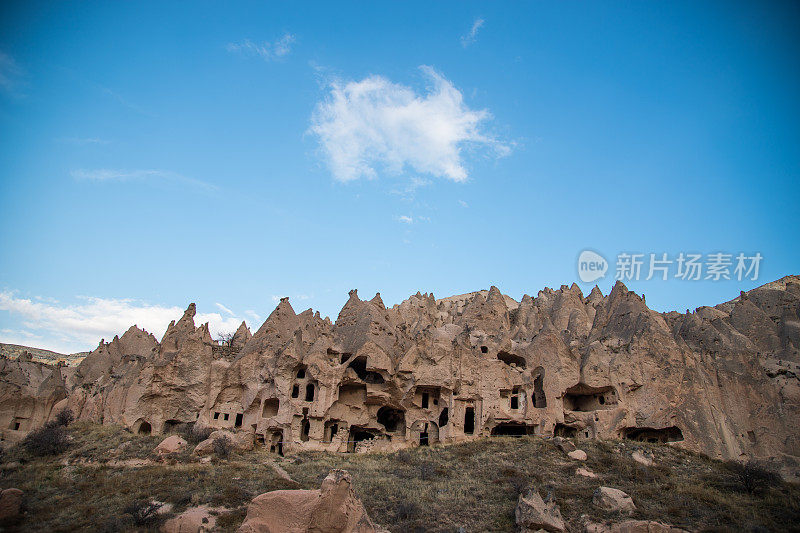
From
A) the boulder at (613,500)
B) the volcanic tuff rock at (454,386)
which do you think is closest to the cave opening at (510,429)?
the volcanic tuff rock at (454,386)

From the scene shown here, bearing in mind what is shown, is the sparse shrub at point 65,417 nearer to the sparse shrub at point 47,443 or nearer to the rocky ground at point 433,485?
the sparse shrub at point 47,443

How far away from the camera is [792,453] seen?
88.3 feet

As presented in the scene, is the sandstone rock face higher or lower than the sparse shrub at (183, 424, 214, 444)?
higher

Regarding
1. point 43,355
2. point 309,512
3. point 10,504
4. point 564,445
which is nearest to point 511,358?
point 564,445

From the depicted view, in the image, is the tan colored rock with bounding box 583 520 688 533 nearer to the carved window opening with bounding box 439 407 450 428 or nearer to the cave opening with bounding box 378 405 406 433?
the carved window opening with bounding box 439 407 450 428

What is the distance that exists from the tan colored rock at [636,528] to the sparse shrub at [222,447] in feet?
57.4

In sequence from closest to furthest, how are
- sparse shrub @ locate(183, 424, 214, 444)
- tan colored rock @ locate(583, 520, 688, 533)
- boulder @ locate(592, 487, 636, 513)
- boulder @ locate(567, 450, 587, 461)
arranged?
tan colored rock @ locate(583, 520, 688, 533), boulder @ locate(592, 487, 636, 513), boulder @ locate(567, 450, 587, 461), sparse shrub @ locate(183, 424, 214, 444)

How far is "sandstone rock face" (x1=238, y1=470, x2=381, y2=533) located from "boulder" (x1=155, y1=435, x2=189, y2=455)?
14.3 m

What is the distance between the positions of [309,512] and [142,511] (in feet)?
25.1

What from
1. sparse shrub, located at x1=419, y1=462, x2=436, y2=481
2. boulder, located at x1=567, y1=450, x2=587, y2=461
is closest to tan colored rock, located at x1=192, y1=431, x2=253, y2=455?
sparse shrub, located at x1=419, y1=462, x2=436, y2=481

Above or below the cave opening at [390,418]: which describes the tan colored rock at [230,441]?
below

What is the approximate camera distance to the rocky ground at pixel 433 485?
18.4m

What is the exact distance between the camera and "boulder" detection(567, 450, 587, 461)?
82.9ft

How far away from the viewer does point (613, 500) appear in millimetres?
19453
